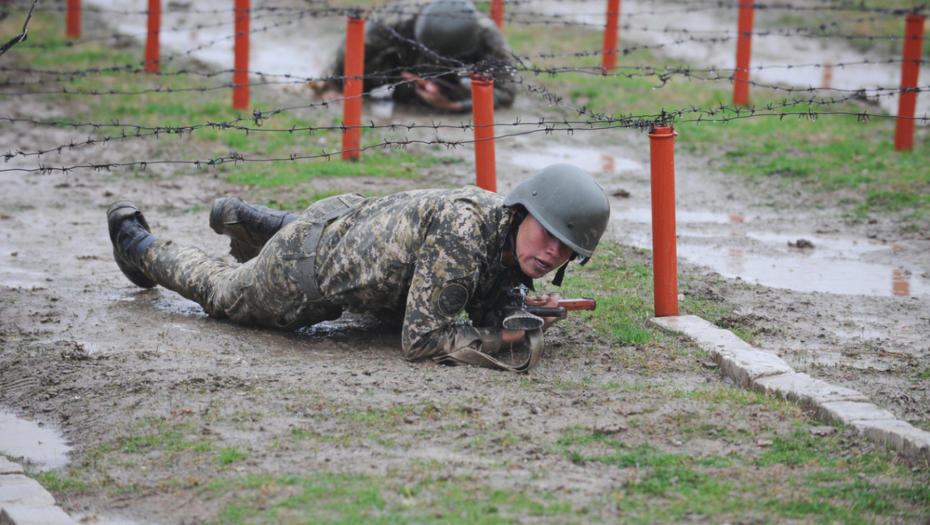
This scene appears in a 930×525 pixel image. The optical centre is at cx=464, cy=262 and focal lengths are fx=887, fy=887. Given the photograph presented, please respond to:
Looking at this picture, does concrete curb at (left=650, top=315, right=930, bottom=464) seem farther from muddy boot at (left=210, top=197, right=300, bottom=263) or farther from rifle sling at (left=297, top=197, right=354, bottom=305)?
muddy boot at (left=210, top=197, right=300, bottom=263)

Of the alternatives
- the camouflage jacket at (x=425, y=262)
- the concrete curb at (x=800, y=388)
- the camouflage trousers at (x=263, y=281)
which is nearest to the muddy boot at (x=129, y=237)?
the camouflage trousers at (x=263, y=281)

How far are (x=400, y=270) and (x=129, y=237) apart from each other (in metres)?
2.22

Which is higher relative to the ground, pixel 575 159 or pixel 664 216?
pixel 575 159

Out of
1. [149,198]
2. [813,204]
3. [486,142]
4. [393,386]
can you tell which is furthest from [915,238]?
[149,198]

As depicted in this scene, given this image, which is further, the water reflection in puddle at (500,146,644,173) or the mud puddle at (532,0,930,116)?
the mud puddle at (532,0,930,116)

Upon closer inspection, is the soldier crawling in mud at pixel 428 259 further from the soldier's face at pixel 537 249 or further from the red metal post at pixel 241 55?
the red metal post at pixel 241 55

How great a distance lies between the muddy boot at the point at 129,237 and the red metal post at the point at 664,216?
3.17 m

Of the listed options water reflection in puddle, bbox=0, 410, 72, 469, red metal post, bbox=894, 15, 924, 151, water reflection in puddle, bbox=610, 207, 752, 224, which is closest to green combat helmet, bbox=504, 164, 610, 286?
water reflection in puddle, bbox=0, 410, 72, 469

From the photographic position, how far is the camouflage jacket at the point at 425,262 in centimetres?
432

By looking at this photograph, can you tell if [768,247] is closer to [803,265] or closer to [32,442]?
[803,265]

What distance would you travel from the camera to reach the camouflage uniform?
14.2 ft

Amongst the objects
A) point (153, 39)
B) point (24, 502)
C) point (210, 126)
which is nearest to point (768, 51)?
point (153, 39)

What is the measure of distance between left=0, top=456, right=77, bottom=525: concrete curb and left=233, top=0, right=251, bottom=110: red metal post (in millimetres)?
7408

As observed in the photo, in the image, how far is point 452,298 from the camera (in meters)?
4.37
